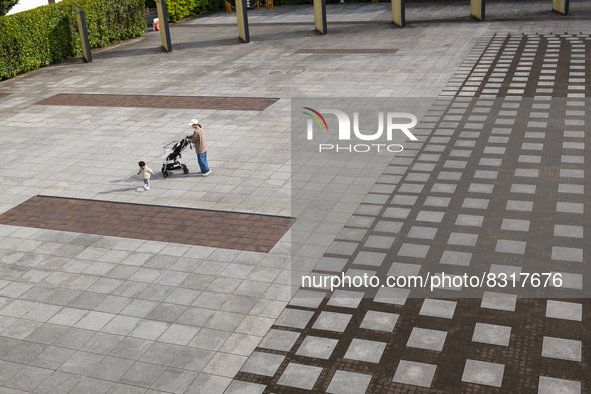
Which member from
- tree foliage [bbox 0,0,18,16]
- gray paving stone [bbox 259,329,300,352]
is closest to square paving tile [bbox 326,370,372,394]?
gray paving stone [bbox 259,329,300,352]

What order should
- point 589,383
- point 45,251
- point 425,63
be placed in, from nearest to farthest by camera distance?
point 589,383, point 45,251, point 425,63

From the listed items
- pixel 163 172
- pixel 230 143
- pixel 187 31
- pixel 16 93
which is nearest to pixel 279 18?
pixel 187 31

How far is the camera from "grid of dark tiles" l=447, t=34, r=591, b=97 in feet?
63.7

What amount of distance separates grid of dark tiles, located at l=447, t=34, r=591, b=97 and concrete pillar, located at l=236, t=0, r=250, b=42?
1064 centimetres

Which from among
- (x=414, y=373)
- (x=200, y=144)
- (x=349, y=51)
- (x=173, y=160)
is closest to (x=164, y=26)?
(x=349, y=51)

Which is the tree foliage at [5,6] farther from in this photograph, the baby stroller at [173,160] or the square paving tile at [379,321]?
the square paving tile at [379,321]

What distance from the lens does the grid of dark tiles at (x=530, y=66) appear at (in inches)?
764

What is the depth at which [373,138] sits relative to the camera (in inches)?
633

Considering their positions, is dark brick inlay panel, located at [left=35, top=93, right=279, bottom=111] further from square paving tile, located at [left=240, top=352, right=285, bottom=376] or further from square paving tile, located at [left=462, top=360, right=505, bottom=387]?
square paving tile, located at [left=462, top=360, right=505, bottom=387]

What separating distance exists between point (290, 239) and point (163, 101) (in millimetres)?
11406

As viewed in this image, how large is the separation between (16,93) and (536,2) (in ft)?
83.7

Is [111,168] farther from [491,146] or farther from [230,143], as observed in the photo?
[491,146]

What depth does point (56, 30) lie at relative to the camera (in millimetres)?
28156

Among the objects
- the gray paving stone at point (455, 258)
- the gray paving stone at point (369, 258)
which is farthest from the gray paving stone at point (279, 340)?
the gray paving stone at point (455, 258)
